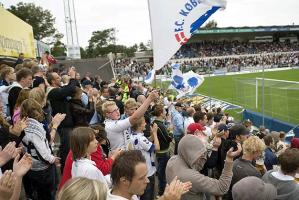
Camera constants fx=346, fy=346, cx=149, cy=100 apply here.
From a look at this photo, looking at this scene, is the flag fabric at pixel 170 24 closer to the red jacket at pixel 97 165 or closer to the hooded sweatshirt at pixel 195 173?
the red jacket at pixel 97 165

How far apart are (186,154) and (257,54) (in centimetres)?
7497

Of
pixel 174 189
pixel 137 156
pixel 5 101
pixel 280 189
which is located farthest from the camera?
pixel 5 101

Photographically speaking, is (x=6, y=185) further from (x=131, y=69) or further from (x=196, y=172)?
(x=131, y=69)

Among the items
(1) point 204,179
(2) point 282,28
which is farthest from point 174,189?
(2) point 282,28

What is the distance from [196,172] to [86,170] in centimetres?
109

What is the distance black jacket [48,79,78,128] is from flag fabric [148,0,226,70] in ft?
5.03

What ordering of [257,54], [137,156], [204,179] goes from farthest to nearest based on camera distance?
[257,54], [204,179], [137,156]

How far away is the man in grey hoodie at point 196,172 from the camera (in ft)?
11.2

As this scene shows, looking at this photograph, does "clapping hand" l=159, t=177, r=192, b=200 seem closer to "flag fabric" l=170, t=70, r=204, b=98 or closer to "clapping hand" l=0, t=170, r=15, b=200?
"clapping hand" l=0, t=170, r=15, b=200

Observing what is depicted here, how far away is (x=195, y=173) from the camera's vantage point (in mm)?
3463

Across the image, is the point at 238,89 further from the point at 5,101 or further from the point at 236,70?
the point at 236,70

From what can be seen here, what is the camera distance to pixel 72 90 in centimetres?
589

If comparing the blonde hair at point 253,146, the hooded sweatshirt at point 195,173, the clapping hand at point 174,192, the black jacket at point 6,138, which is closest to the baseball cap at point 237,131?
the blonde hair at point 253,146

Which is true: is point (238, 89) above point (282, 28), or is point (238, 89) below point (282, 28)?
below
